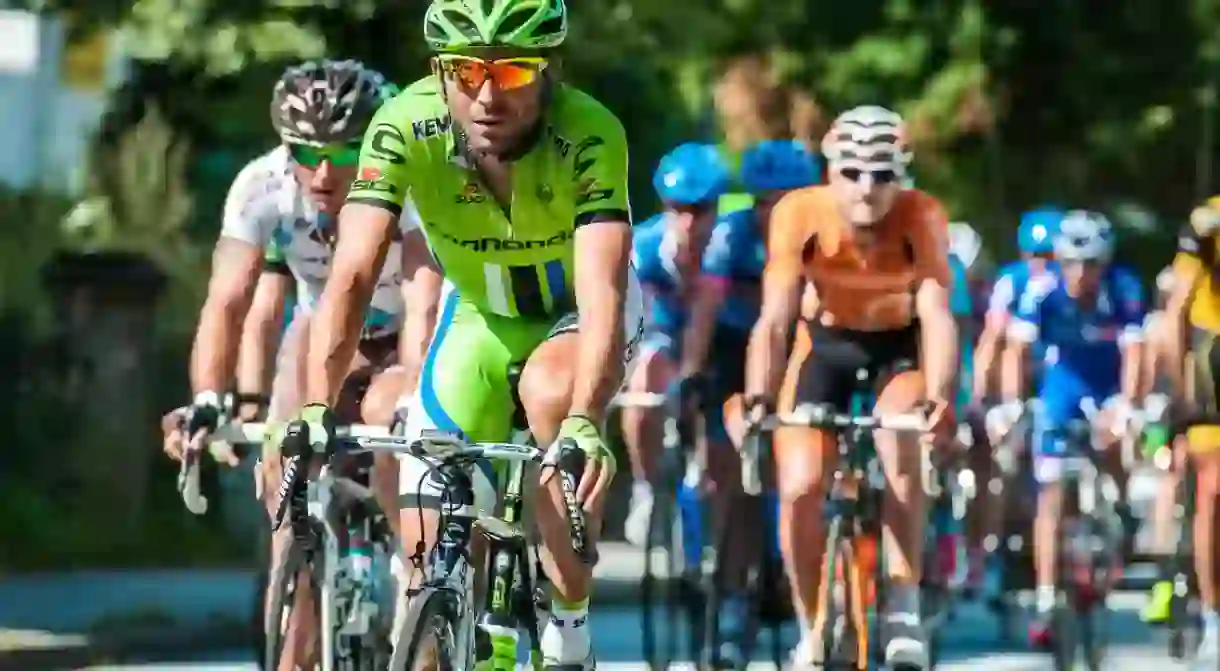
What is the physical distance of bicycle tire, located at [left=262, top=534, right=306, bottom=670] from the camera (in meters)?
7.94

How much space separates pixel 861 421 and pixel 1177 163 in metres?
13.4

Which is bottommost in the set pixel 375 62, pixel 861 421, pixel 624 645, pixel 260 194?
pixel 624 645

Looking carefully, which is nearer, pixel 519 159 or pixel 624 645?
pixel 519 159

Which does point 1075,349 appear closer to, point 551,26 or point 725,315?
point 725,315

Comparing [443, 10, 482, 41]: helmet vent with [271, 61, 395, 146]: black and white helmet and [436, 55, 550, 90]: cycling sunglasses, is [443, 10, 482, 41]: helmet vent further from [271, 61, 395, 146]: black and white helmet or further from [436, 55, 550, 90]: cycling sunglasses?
[271, 61, 395, 146]: black and white helmet

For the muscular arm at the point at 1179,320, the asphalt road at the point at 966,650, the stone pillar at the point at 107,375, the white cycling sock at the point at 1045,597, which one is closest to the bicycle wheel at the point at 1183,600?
the asphalt road at the point at 966,650

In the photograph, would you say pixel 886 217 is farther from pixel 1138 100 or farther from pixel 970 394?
pixel 1138 100

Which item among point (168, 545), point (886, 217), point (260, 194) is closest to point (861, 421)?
point (886, 217)

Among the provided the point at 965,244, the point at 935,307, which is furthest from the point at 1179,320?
the point at 965,244

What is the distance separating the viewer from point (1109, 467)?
14.1 m

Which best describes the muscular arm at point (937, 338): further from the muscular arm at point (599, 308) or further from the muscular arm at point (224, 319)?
the muscular arm at point (599, 308)

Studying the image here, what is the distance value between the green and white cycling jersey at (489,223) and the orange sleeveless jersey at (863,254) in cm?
245

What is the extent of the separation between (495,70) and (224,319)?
2.14 meters

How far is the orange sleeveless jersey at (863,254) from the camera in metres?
9.93
